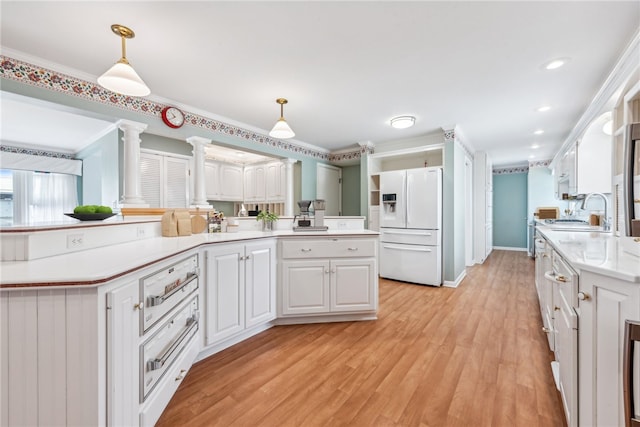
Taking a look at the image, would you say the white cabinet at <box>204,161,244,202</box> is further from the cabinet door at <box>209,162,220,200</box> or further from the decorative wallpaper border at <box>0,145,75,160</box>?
the decorative wallpaper border at <box>0,145,75,160</box>

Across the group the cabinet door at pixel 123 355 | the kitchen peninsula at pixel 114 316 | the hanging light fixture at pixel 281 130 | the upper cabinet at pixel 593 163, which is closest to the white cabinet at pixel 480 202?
the upper cabinet at pixel 593 163

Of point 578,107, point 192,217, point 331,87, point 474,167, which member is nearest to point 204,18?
point 331,87

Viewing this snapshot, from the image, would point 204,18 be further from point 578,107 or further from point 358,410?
point 578,107

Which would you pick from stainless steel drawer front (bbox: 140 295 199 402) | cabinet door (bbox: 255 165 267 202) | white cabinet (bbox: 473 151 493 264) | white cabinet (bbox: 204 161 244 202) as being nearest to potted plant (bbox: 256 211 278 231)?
stainless steel drawer front (bbox: 140 295 199 402)

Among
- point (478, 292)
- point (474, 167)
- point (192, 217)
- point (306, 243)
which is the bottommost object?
point (478, 292)

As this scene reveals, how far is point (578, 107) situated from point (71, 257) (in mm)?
5159

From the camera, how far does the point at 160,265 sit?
136 centimetres

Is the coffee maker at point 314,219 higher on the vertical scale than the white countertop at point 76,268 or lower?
higher

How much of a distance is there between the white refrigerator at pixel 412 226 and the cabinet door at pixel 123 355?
3.85 meters

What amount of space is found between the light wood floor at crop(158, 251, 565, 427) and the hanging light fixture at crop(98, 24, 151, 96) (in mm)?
2017

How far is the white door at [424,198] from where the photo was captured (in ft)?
13.2

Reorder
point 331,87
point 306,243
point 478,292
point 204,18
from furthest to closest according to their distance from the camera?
point 478,292 → point 331,87 → point 306,243 → point 204,18

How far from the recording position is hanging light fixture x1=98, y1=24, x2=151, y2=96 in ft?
5.51

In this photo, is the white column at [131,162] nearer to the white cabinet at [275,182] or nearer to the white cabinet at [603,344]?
the white cabinet at [275,182]
